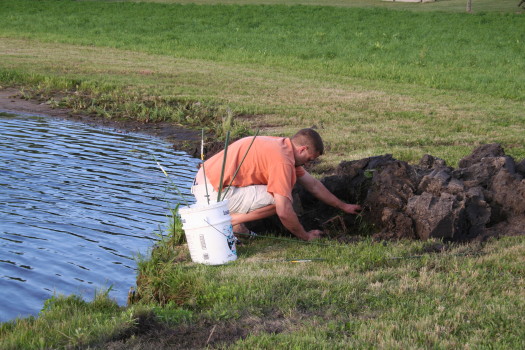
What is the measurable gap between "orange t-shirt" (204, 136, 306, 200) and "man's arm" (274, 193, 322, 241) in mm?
52

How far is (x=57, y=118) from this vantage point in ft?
46.3

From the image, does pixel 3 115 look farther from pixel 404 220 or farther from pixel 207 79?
pixel 404 220

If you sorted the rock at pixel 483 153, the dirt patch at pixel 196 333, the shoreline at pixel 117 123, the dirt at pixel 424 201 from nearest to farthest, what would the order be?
the dirt patch at pixel 196 333
the dirt at pixel 424 201
the rock at pixel 483 153
the shoreline at pixel 117 123

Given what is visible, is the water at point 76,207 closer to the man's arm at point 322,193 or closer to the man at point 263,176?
the man at point 263,176

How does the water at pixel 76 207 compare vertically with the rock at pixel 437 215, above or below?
below

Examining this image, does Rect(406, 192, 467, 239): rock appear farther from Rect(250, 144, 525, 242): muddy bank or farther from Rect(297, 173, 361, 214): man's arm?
Rect(297, 173, 361, 214): man's arm

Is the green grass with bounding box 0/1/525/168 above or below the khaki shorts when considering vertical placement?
above

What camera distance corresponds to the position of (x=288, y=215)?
6809mm

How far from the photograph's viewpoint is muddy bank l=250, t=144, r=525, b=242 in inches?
277

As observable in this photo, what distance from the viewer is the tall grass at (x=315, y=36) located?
66.0 feet

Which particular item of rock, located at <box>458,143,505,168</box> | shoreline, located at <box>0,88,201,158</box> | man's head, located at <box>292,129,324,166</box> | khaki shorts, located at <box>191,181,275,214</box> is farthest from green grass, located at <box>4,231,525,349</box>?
shoreline, located at <box>0,88,201,158</box>

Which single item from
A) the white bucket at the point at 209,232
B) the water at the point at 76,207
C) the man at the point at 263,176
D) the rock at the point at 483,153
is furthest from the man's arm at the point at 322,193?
the rock at the point at 483,153

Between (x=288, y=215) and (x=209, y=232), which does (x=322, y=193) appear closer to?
(x=288, y=215)

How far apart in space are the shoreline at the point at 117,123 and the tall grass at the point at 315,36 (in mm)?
7491
